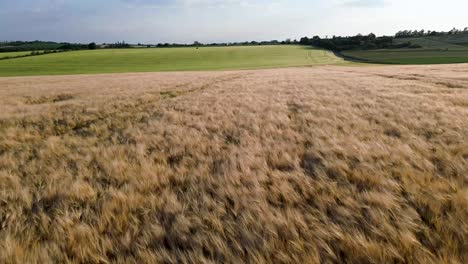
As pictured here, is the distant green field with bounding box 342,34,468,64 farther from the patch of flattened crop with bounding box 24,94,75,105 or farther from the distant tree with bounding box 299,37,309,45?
the patch of flattened crop with bounding box 24,94,75,105

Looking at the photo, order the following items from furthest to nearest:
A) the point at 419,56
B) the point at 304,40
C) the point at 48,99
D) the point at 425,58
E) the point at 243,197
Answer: the point at 304,40
the point at 419,56
the point at 425,58
the point at 48,99
the point at 243,197

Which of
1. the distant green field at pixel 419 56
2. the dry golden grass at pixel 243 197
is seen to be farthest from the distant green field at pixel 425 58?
the dry golden grass at pixel 243 197

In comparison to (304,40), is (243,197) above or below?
below

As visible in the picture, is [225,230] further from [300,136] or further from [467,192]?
[300,136]

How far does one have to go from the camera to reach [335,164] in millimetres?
3094

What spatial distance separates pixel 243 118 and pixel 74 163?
4.08 m

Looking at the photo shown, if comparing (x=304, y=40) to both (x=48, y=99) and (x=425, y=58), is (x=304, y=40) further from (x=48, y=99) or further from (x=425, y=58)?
(x=48, y=99)

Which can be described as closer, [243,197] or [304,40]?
[243,197]

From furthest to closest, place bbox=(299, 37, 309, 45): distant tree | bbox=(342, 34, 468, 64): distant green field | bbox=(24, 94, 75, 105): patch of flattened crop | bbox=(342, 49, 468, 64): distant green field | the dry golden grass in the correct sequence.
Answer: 1. bbox=(299, 37, 309, 45): distant tree
2. bbox=(342, 34, 468, 64): distant green field
3. bbox=(342, 49, 468, 64): distant green field
4. bbox=(24, 94, 75, 105): patch of flattened crop
5. the dry golden grass

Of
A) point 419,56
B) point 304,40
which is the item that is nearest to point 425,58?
point 419,56

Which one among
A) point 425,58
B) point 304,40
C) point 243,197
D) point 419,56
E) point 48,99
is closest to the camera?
point 243,197

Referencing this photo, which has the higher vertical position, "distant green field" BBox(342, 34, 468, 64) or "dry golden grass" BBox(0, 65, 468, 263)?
"distant green field" BBox(342, 34, 468, 64)

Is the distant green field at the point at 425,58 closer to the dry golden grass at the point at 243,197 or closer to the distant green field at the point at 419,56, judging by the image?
the distant green field at the point at 419,56

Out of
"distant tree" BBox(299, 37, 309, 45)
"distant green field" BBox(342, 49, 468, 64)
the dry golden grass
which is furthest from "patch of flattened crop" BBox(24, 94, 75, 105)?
"distant tree" BBox(299, 37, 309, 45)
